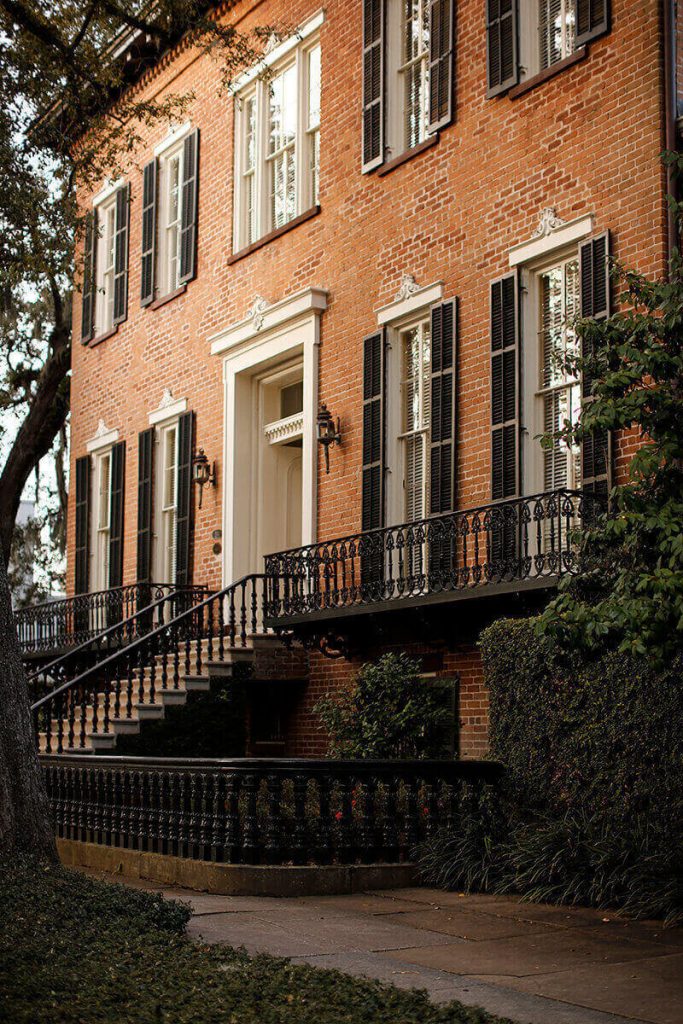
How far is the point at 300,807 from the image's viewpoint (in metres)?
10.3

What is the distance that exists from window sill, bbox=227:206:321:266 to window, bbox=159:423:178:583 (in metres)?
2.93

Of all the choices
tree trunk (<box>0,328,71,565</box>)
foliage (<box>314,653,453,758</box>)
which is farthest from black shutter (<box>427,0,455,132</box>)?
tree trunk (<box>0,328,71,565</box>)

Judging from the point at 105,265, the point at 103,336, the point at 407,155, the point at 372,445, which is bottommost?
the point at 372,445

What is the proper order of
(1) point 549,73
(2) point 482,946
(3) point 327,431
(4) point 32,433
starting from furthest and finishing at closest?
(4) point 32,433
(3) point 327,431
(1) point 549,73
(2) point 482,946

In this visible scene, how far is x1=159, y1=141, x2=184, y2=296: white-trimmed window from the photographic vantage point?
20688 mm

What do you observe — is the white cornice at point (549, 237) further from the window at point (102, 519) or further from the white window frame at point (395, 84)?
the window at point (102, 519)

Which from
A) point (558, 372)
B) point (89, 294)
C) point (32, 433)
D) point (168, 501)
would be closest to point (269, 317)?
point (168, 501)

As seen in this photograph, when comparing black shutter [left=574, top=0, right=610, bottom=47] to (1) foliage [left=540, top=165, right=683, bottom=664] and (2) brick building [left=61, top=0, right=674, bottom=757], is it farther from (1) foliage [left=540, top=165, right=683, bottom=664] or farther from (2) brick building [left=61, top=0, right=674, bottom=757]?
(1) foliage [left=540, top=165, right=683, bottom=664]

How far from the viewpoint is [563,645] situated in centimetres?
846

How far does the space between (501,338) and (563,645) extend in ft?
18.9

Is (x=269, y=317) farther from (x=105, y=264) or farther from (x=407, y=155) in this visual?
(x=105, y=264)

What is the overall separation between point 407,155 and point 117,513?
8423mm

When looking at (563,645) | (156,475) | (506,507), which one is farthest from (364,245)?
(563,645)

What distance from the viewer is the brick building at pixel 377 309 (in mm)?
12820
